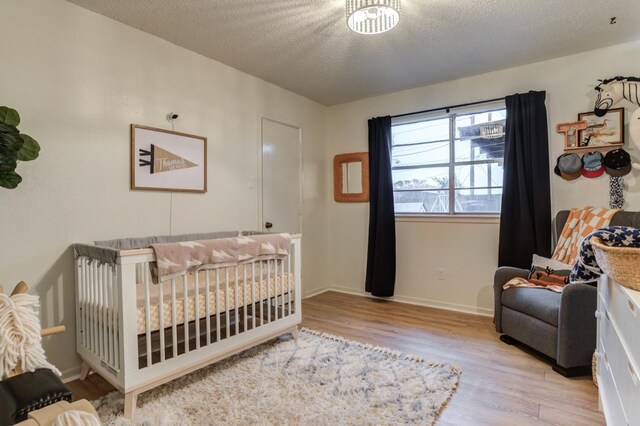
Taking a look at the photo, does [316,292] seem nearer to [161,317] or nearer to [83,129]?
[161,317]

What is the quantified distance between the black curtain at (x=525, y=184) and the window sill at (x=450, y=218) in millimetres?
162

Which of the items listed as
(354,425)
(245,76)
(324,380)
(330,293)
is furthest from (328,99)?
(354,425)

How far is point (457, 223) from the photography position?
135 inches

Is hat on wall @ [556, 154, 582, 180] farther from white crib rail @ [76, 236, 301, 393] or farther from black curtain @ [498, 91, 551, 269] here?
white crib rail @ [76, 236, 301, 393]

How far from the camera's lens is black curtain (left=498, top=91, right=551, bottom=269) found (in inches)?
115

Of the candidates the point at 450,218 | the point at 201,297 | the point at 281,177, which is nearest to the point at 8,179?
the point at 201,297

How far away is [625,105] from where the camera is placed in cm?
264

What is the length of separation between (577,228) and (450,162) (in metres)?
1.28

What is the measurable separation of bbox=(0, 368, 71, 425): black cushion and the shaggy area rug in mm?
933

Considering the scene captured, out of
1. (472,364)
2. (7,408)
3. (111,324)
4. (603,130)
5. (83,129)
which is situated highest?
(603,130)

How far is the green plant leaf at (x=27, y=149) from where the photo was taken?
5.65 ft

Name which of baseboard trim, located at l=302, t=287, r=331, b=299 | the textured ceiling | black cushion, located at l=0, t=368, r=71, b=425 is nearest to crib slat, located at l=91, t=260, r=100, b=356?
black cushion, located at l=0, t=368, r=71, b=425

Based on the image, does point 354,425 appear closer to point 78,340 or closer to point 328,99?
point 78,340

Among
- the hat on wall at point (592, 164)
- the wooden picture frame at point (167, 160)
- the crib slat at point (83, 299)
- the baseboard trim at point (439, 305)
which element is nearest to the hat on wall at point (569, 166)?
the hat on wall at point (592, 164)
